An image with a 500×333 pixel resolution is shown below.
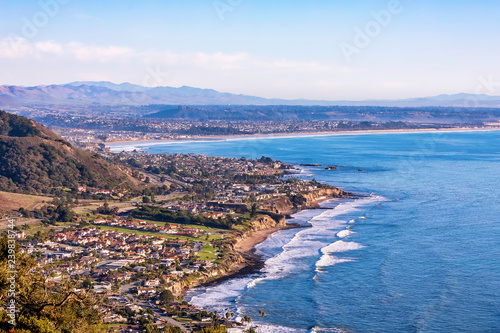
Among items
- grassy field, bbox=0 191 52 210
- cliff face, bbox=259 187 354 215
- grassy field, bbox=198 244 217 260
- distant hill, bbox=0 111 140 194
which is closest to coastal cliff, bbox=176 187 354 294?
cliff face, bbox=259 187 354 215

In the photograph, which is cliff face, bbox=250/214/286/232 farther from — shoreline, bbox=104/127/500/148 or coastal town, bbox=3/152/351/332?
shoreline, bbox=104/127/500/148

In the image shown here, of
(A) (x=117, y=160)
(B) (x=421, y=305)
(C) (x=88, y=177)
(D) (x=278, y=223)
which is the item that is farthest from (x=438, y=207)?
(A) (x=117, y=160)

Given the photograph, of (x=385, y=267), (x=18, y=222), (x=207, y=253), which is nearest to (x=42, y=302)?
(x=207, y=253)

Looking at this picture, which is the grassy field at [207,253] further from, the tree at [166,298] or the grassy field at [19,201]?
the grassy field at [19,201]

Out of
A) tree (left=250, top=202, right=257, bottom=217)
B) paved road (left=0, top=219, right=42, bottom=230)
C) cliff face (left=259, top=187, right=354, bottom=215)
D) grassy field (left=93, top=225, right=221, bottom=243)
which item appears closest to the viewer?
grassy field (left=93, top=225, right=221, bottom=243)

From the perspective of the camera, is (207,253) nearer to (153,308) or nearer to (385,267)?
(153,308)

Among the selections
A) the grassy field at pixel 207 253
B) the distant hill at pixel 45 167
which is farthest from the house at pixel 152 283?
the distant hill at pixel 45 167
